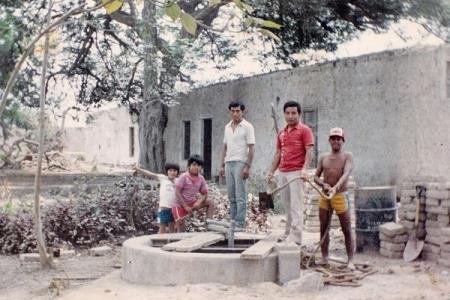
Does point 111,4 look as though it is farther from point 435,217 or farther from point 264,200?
point 435,217

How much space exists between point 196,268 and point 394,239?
2.58 metres

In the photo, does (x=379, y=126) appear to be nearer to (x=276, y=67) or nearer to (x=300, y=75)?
(x=300, y=75)

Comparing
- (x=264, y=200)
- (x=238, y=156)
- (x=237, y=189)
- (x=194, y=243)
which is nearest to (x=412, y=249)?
(x=264, y=200)

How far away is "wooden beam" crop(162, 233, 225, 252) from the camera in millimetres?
5881

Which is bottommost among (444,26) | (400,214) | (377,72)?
(400,214)

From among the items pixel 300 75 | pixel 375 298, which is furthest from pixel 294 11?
pixel 375 298

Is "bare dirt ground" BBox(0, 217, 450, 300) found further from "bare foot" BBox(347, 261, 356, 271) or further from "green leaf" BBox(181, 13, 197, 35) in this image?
"green leaf" BBox(181, 13, 197, 35)

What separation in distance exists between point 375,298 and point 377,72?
8.06 metres

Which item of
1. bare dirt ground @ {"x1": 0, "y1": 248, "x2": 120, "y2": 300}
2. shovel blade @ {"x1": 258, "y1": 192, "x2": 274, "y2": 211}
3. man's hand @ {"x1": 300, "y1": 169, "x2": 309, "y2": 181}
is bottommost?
bare dirt ground @ {"x1": 0, "y1": 248, "x2": 120, "y2": 300}

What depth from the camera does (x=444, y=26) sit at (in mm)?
14945

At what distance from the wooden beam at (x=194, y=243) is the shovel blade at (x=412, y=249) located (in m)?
1.97

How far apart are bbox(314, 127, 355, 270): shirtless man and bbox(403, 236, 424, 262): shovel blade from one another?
847 mm

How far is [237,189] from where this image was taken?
752cm

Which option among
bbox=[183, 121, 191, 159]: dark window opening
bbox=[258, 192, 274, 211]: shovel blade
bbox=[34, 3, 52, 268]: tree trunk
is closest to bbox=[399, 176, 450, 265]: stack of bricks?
bbox=[258, 192, 274, 211]: shovel blade
